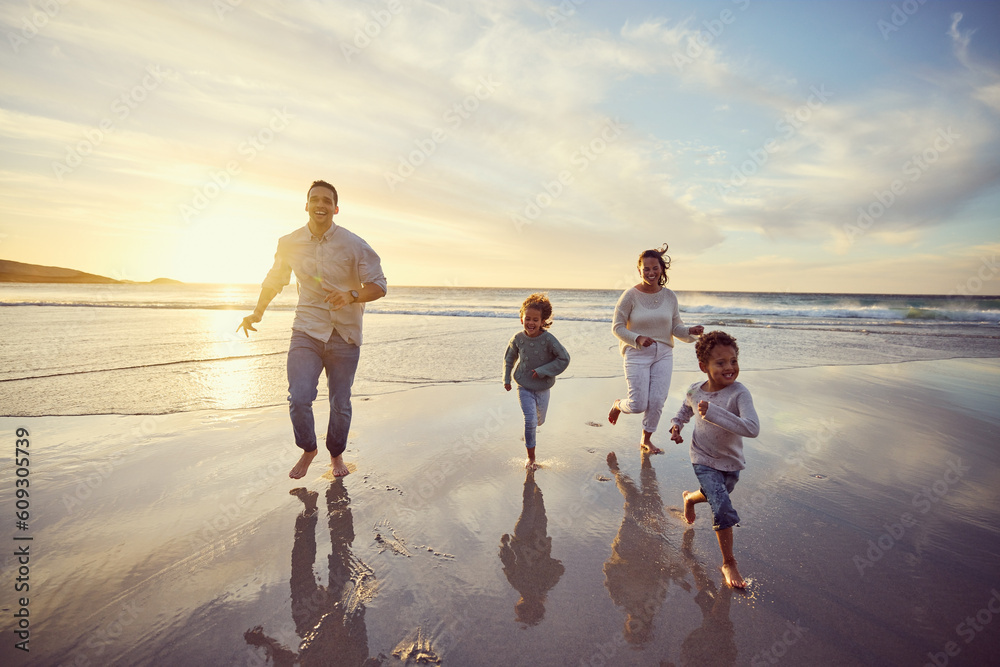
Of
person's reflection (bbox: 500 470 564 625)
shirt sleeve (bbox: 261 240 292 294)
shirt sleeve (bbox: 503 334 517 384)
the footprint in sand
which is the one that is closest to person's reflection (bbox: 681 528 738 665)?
person's reflection (bbox: 500 470 564 625)

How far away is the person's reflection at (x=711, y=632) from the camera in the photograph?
7.15 feet

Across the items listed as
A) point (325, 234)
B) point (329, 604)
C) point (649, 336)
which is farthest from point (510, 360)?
A: point (329, 604)

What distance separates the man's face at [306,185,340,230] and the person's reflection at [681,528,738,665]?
4.07m

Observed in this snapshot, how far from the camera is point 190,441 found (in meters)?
4.88

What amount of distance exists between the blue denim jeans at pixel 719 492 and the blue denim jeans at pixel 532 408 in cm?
181

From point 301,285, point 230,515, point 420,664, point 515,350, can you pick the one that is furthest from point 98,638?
point 515,350

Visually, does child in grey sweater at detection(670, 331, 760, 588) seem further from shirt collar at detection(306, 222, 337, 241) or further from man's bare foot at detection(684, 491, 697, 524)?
shirt collar at detection(306, 222, 337, 241)

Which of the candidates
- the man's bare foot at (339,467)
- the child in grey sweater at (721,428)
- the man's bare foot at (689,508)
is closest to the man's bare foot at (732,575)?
the child in grey sweater at (721,428)

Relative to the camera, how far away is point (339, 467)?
13.6 ft

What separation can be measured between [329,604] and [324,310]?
248cm

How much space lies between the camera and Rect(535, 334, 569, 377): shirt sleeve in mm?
4703

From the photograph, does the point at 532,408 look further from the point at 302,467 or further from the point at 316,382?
the point at 302,467

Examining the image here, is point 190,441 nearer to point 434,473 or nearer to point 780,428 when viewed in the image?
point 434,473

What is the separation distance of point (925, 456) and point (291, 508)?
21.3 feet
